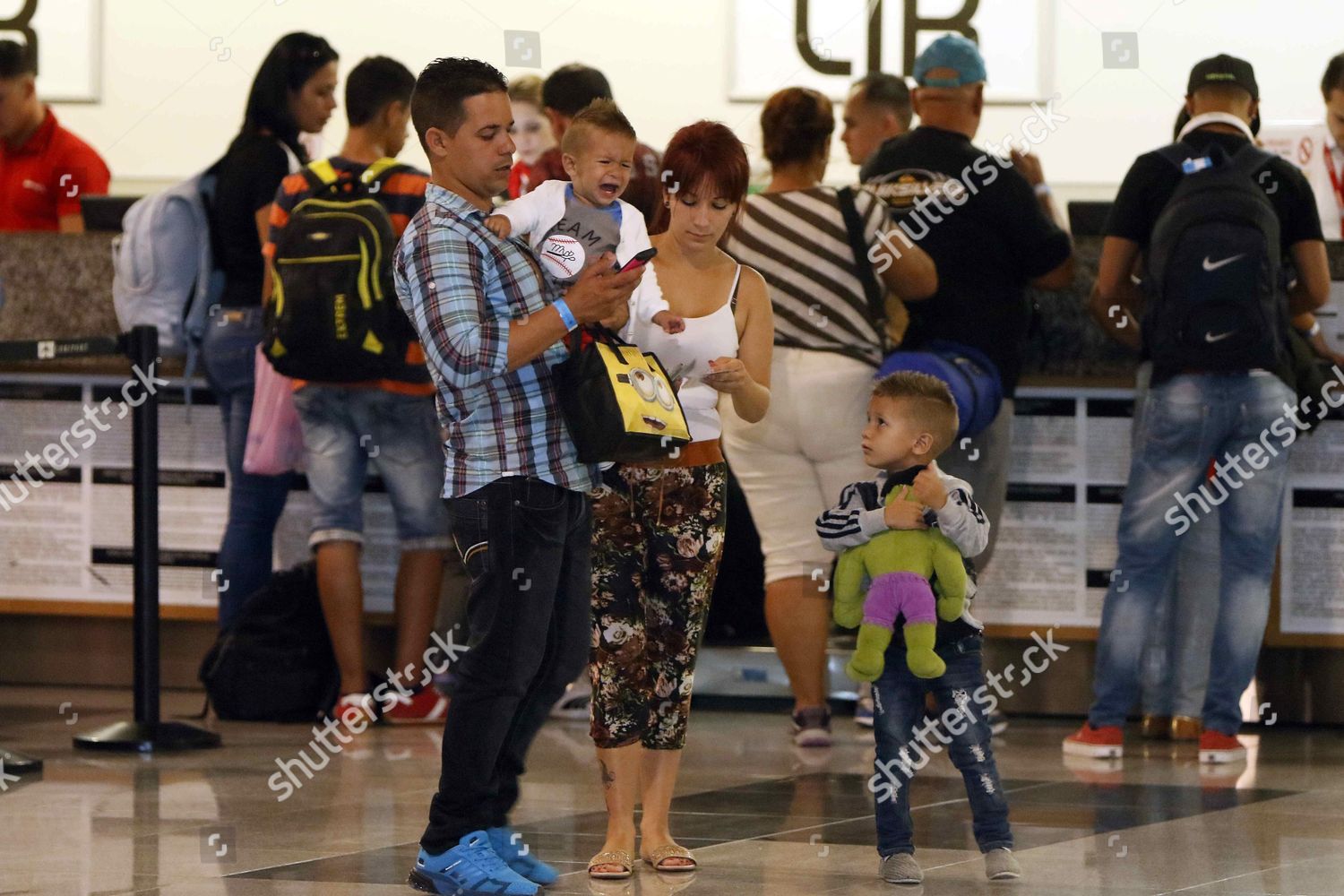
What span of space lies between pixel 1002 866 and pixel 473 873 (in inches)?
35.7

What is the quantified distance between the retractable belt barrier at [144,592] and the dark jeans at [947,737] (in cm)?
217

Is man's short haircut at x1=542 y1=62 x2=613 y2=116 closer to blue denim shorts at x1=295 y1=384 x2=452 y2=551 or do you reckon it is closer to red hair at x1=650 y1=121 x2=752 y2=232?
blue denim shorts at x1=295 y1=384 x2=452 y2=551

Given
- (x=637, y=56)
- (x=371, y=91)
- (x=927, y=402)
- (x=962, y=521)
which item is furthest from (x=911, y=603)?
(x=637, y=56)

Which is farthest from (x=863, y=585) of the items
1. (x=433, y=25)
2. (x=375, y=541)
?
(x=433, y=25)

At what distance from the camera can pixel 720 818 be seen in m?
3.99

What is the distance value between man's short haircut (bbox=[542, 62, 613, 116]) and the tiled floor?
1.67 meters

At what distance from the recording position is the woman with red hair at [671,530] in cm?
347

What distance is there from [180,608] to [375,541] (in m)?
0.68

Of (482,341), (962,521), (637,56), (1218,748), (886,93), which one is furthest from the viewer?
(637,56)

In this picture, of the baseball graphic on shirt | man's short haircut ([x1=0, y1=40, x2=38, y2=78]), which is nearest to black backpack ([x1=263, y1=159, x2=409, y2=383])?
the baseball graphic on shirt

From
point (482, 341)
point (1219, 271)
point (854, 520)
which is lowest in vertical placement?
point (854, 520)

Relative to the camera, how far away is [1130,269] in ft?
16.4

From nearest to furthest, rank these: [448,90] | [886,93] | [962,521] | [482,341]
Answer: [482,341] → [448,90] → [962,521] → [886,93]

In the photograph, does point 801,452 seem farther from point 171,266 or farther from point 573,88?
point 171,266
